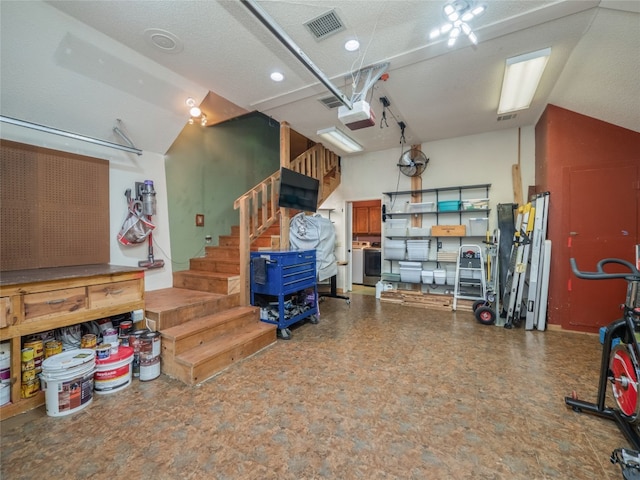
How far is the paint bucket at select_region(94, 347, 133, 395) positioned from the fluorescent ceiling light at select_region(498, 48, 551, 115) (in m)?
4.60

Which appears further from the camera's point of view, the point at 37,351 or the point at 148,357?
the point at 148,357

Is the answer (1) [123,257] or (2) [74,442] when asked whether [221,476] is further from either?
(1) [123,257]

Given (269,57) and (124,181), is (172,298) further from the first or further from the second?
(269,57)

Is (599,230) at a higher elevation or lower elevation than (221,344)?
higher

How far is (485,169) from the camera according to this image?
479 cm

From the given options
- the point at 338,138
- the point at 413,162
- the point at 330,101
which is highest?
the point at 330,101

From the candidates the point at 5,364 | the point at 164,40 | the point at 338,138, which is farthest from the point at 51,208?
the point at 338,138

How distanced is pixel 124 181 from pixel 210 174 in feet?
5.00

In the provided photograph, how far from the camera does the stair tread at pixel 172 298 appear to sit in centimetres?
275

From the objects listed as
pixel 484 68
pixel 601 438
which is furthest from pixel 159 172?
pixel 601 438

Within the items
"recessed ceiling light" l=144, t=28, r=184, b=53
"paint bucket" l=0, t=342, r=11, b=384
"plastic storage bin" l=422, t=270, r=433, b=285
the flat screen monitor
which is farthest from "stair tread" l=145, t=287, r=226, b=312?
"plastic storage bin" l=422, t=270, r=433, b=285

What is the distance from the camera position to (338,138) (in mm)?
4332

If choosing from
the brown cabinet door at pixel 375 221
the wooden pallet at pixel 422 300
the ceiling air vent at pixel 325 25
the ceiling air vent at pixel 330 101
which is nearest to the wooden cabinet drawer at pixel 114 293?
the ceiling air vent at pixel 325 25

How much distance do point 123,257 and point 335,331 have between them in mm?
2822
